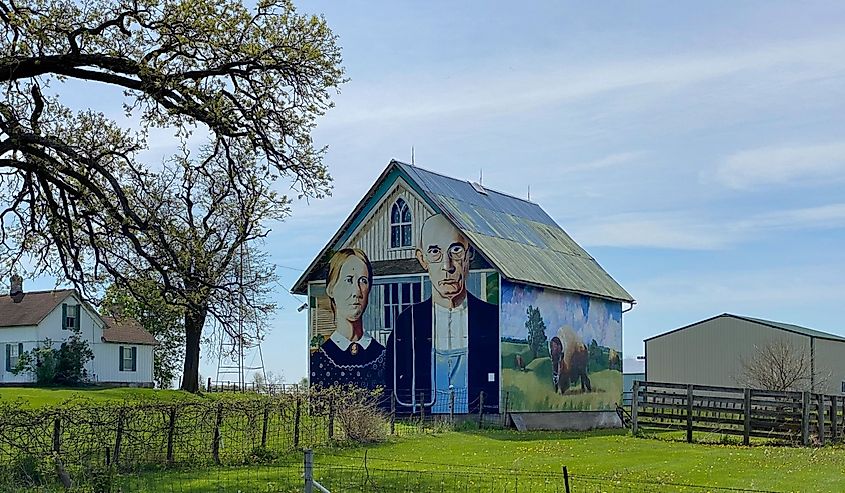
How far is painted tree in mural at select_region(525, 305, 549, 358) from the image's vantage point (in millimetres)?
Answer: 37688

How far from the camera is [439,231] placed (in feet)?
123

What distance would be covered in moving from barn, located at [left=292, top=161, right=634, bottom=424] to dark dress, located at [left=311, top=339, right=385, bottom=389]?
1.4 inches

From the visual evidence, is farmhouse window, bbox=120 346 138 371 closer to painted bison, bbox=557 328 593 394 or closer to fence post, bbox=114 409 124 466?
painted bison, bbox=557 328 593 394

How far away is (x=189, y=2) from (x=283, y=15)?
6.41 feet

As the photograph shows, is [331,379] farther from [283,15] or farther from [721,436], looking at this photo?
[283,15]

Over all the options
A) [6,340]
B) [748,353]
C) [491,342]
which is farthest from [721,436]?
[6,340]

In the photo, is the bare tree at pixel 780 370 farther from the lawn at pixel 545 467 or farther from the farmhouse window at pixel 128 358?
the farmhouse window at pixel 128 358

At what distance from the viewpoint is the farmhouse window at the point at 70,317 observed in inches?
2389

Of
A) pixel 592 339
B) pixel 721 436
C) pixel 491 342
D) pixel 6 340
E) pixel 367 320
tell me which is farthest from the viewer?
pixel 6 340

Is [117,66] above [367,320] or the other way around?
above

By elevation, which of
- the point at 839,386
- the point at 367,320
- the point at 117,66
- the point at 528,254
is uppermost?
the point at 117,66

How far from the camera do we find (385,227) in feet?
127

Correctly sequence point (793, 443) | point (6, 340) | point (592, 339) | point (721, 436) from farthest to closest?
point (6, 340), point (592, 339), point (721, 436), point (793, 443)

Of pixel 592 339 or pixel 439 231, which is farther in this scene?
pixel 592 339
